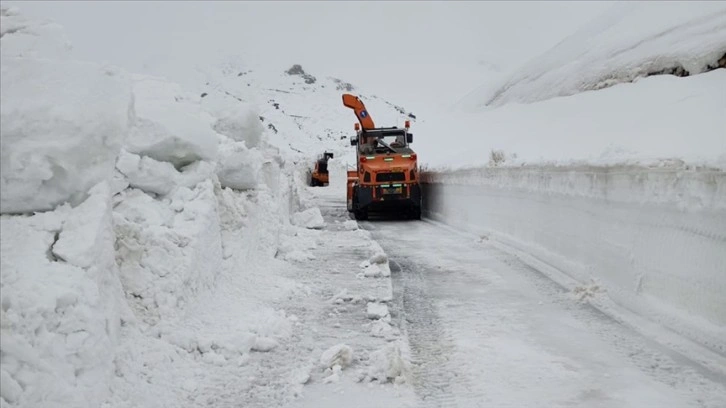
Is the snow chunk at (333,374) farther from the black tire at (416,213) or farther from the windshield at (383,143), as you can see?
the windshield at (383,143)

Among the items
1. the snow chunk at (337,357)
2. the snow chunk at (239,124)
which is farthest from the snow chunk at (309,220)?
the snow chunk at (337,357)

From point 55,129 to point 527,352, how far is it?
A: 3642 millimetres

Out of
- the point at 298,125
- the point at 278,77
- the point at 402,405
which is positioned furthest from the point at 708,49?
the point at 278,77

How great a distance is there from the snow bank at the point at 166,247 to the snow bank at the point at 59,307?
21.8 inches

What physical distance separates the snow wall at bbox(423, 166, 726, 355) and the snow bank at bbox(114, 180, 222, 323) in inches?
161

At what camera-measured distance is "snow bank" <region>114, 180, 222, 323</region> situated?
13.9 feet

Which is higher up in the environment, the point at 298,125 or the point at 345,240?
the point at 298,125

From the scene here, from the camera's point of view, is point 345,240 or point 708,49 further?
point 708,49

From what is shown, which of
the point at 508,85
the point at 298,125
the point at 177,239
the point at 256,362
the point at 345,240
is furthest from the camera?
the point at 298,125

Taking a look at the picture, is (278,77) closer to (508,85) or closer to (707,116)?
(508,85)

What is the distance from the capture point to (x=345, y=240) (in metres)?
10.6

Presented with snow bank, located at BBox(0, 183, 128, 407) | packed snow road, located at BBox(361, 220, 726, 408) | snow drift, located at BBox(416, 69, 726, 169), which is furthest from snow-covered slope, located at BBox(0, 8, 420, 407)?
snow drift, located at BBox(416, 69, 726, 169)

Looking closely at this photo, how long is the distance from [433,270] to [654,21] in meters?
22.5

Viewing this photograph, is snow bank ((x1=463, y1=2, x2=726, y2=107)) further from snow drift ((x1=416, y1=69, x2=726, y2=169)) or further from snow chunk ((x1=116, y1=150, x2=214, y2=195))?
snow chunk ((x1=116, y1=150, x2=214, y2=195))
